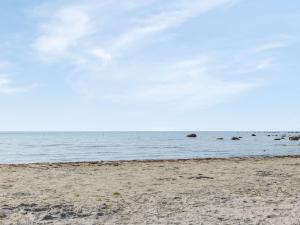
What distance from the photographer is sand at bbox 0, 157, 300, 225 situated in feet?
33.6

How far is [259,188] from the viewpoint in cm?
1560

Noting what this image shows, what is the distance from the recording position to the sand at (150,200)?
33.6ft

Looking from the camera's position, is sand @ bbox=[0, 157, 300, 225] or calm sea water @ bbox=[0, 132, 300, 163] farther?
calm sea water @ bbox=[0, 132, 300, 163]

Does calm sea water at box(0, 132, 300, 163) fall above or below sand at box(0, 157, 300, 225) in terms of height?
below

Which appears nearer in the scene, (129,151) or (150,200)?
(150,200)

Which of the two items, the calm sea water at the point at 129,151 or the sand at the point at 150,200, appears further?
the calm sea water at the point at 129,151

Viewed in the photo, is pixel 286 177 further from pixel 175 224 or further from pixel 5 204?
pixel 5 204

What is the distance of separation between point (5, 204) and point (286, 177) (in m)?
12.5

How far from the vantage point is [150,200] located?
41.5 feet

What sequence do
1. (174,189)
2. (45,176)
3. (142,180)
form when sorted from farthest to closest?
(45,176), (142,180), (174,189)

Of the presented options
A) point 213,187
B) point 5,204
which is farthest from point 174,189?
point 5,204

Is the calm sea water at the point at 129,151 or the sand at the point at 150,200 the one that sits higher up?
the sand at the point at 150,200

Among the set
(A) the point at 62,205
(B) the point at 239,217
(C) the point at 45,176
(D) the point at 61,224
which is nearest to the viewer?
(D) the point at 61,224

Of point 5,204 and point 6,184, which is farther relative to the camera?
point 6,184
